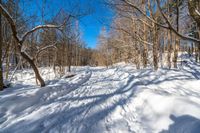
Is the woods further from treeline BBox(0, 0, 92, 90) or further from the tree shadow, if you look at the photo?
the tree shadow

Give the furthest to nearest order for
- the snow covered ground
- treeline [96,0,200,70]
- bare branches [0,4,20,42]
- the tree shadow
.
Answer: treeline [96,0,200,70], bare branches [0,4,20,42], the snow covered ground, the tree shadow

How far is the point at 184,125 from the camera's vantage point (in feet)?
7.79

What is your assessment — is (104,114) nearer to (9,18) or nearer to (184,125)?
(184,125)

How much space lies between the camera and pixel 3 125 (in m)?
2.90

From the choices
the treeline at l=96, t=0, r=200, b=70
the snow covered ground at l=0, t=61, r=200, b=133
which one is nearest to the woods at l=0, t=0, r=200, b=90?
the treeline at l=96, t=0, r=200, b=70

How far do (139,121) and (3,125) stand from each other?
3.05 m

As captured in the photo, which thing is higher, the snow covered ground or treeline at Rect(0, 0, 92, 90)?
treeline at Rect(0, 0, 92, 90)

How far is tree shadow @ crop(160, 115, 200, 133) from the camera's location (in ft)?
7.26

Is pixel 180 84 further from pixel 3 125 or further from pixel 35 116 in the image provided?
pixel 3 125

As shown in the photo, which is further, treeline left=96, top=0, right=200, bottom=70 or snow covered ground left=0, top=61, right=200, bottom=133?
treeline left=96, top=0, right=200, bottom=70

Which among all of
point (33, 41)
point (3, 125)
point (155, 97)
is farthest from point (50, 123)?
point (33, 41)

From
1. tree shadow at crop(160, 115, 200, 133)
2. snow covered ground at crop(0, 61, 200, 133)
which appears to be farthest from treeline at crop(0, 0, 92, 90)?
tree shadow at crop(160, 115, 200, 133)

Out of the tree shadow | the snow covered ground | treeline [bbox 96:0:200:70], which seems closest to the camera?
the tree shadow

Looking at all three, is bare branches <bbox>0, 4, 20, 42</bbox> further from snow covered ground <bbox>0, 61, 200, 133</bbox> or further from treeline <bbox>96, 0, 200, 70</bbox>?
treeline <bbox>96, 0, 200, 70</bbox>
